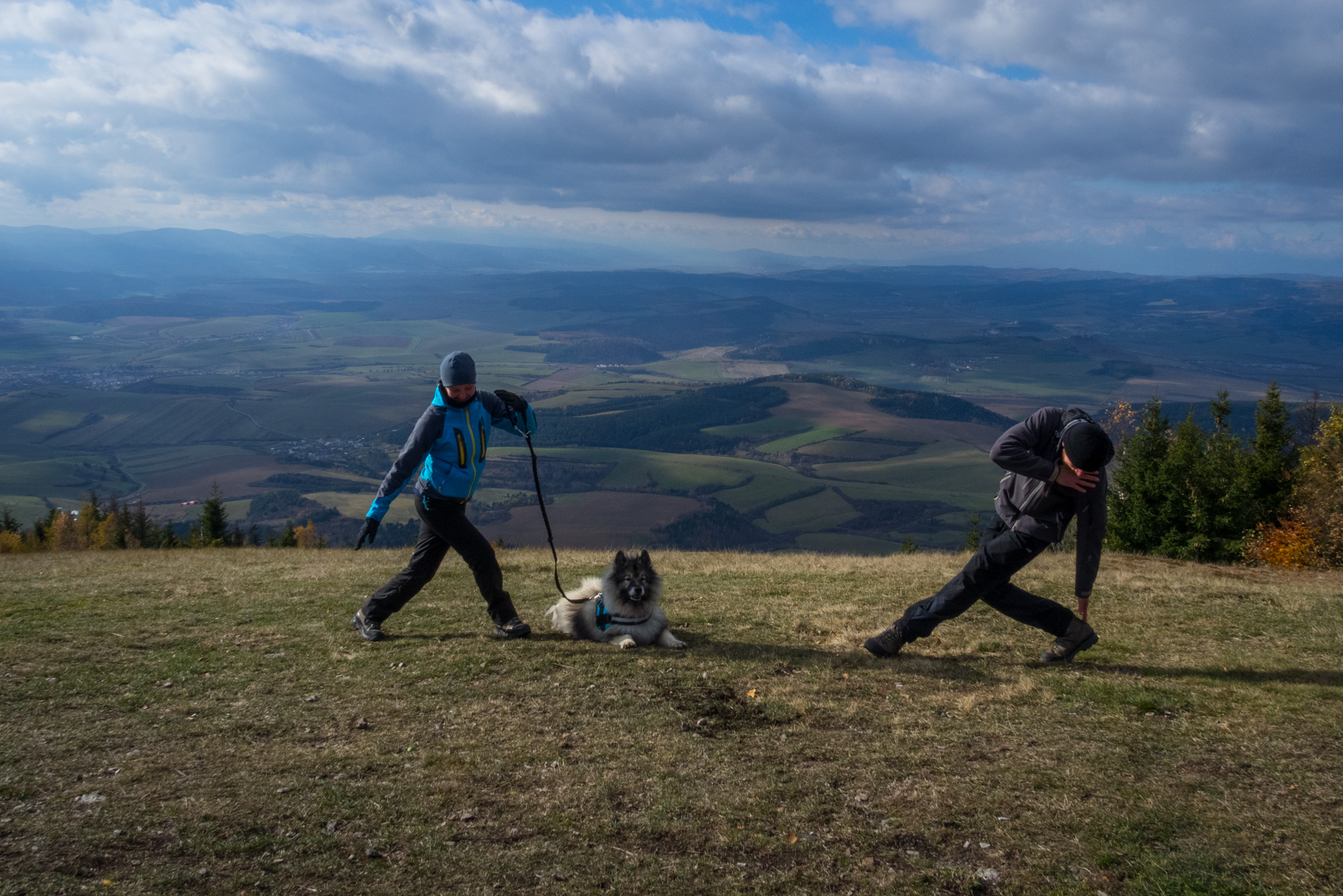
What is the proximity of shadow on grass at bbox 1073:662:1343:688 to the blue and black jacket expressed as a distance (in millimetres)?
7055

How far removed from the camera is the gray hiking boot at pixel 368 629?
9.51 m

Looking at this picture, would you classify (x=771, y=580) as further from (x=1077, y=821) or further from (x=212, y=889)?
(x=212, y=889)

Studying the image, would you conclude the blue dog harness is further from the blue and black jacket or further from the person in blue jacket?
the blue and black jacket

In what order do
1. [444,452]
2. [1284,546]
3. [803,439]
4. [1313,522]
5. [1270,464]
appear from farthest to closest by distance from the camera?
[803,439], [1270,464], [1313,522], [1284,546], [444,452]

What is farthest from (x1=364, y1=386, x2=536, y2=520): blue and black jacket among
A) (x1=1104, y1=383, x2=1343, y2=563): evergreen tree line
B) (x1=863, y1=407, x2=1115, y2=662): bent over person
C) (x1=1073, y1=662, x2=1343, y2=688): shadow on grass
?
(x1=1104, y1=383, x2=1343, y2=563): evergreen tree line

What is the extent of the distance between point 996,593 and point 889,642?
1286 millimetres

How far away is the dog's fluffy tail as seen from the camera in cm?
973

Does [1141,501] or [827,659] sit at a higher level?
[827,659]

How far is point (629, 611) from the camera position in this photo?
9.28m

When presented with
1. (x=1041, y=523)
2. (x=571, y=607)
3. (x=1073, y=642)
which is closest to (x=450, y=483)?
(x=571, y=607)

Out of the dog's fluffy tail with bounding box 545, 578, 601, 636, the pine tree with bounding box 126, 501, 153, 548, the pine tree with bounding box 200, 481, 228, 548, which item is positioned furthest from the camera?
the pine tree with bounding box 126, 501, 153, 548

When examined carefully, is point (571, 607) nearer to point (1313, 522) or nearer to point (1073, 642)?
point (1073, 642)

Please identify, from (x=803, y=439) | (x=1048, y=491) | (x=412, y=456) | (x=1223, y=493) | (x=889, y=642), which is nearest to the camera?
(x=1048, y=491)

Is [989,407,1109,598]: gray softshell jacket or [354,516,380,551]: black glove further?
[354,516,380,551]: black glove
